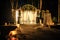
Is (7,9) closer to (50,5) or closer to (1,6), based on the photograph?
(1,6)

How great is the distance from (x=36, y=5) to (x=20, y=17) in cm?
281

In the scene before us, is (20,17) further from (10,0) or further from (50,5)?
(50,5)

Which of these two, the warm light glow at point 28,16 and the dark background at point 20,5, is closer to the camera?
the dark background at point 20,5

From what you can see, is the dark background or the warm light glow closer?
the dark background

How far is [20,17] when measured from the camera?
1004 inches

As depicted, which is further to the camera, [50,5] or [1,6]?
[50,5]

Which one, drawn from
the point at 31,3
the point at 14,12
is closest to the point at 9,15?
the point at 14,12

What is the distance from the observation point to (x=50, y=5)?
83.4ft

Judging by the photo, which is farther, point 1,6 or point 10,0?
point 10,0

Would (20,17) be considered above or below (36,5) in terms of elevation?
below

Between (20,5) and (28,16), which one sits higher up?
(20,5)

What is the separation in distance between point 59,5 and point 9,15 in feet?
Result: 22.2

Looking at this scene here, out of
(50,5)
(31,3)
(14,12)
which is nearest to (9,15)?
(14,12)

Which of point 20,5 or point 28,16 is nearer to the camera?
point 20,5
